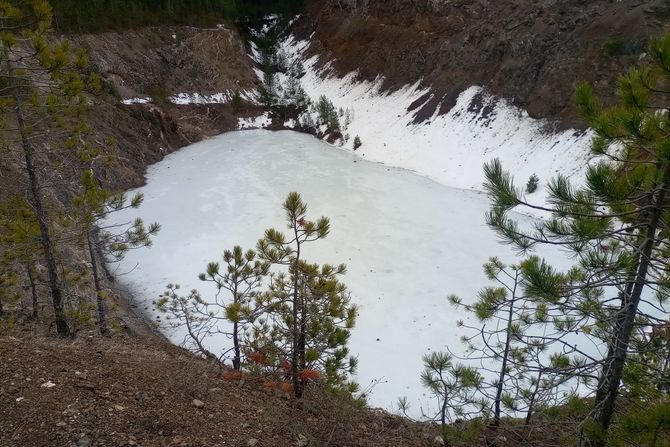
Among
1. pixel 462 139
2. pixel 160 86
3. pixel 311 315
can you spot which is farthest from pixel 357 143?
pixel 311 315

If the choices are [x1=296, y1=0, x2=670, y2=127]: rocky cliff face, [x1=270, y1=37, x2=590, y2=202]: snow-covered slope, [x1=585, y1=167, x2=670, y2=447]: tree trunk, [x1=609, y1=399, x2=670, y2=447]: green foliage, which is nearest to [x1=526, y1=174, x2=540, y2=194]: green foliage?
[x1=270, y1=37, x2=590, y2=202]: snow-covered slope

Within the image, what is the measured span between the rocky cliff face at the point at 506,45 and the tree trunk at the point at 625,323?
36.9ft

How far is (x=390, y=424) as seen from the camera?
6.00 m

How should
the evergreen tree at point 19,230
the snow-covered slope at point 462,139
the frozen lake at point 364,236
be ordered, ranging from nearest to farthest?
the evergreen tree at point 19,230
the frozen lake at point 364,236
the snow-covered slope at point 462,139

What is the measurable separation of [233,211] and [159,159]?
33.8 feet

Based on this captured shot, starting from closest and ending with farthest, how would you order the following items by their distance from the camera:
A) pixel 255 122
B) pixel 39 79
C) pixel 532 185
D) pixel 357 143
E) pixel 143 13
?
pixel 39 79 → pixel 532 185 → pixel 357 143 → pixel 255 122 → pixel 143 13

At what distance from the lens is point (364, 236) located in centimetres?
1448

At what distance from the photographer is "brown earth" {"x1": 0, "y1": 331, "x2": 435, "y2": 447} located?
3461 mm

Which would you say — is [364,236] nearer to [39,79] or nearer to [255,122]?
[39,79]

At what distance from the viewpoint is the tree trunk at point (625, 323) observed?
124 inches

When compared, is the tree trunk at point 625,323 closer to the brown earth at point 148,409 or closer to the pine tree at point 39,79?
the brown earth at point 148,409

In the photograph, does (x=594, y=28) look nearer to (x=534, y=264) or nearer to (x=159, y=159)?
(x=534, y=264)

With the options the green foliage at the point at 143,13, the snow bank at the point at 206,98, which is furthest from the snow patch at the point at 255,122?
the green foliage at the point at 143,13

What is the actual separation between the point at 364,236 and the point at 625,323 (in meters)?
11.2
